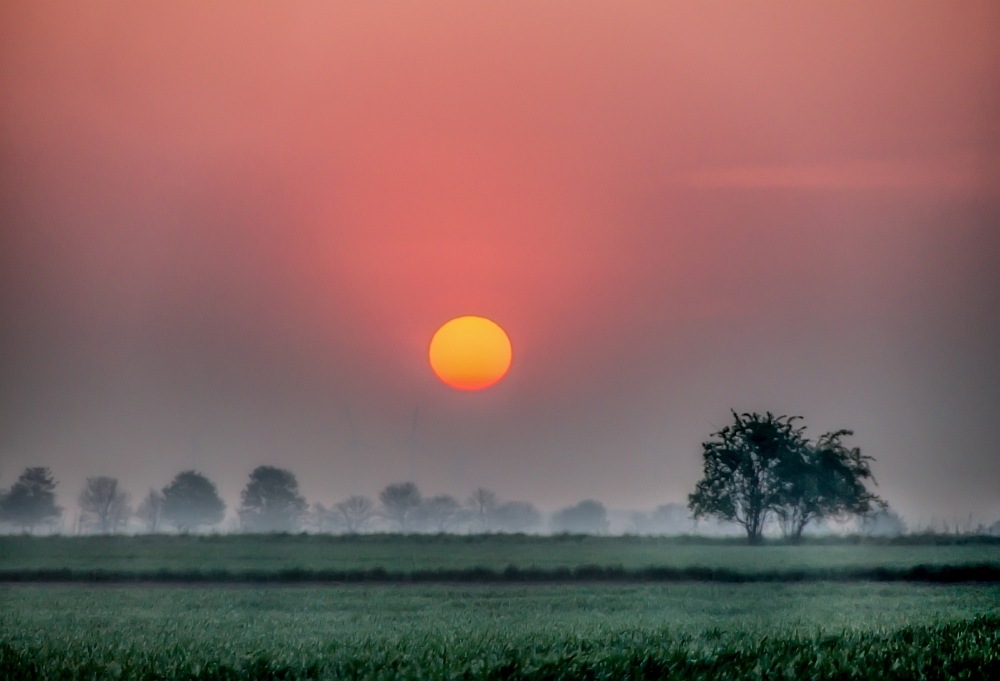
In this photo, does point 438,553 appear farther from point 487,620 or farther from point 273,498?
point 273,498

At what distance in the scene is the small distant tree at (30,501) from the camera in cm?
11325

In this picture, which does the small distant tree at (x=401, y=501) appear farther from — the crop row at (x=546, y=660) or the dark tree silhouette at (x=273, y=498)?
the crop row at (x=546, y=660)

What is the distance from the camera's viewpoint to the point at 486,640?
1249 cm

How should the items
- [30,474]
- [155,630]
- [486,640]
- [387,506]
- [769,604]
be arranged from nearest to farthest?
[486,640] < [155,630] < [769,604] < [30,474] < [387,506]

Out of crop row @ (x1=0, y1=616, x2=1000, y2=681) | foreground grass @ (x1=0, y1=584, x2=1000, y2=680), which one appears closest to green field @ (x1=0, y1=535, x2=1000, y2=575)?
foreground grass @ (x1=0, y1=584, x2=1000, y2=680)

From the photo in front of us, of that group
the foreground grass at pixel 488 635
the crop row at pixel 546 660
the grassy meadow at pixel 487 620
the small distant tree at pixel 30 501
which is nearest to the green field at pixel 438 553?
the grassy meadow at pixel 487 620

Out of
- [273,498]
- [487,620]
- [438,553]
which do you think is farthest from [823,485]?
[273,498]

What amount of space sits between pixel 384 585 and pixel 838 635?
1960 cm

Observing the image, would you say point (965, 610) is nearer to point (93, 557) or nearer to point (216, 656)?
point (216, 656)

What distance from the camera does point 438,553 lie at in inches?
1704

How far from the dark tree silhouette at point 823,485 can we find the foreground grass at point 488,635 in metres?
33.3

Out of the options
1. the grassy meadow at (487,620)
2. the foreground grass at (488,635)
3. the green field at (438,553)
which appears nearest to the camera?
the foreground grass at (488,635)

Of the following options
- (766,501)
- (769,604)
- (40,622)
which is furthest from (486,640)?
(766,501)

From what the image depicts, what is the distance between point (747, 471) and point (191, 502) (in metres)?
91.3
